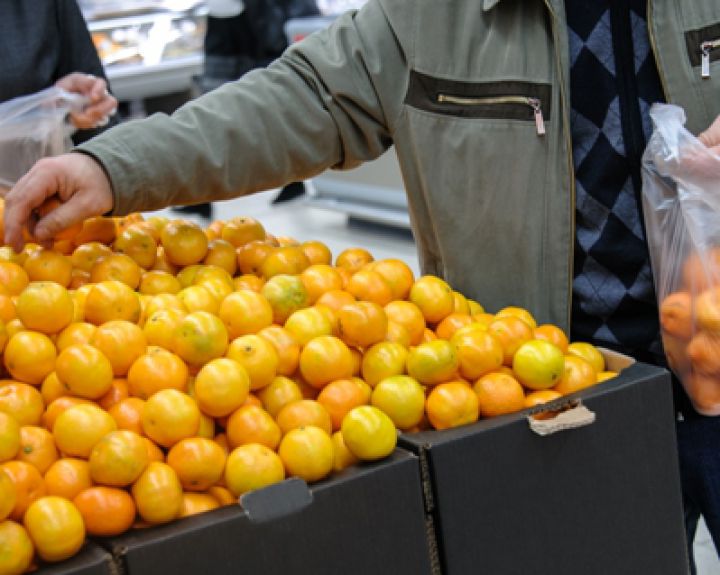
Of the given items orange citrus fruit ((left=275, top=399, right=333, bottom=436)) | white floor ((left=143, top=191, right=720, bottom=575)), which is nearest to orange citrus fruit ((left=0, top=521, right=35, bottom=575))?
orange citrus fruit ((left=275, top=399, right=333, bottom=436))

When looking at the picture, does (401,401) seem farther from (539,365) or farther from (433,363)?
(539,365)

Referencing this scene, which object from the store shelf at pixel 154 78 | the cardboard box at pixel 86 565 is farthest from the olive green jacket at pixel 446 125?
the store shelf at pixel 154 78

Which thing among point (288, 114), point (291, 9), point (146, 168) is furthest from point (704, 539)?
point (291, 9)

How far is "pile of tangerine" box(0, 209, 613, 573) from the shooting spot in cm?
115

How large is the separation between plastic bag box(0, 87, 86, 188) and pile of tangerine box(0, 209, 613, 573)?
836mm

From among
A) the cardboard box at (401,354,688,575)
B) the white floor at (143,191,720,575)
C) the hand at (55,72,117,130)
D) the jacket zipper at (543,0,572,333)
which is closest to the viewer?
the cardboard box at (401,354,688,575)

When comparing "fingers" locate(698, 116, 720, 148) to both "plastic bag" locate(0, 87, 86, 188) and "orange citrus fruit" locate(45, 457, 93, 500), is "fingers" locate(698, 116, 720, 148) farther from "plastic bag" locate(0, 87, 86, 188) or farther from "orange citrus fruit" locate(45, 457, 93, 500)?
"plastic bag" locate(0, 87, 86, 188)

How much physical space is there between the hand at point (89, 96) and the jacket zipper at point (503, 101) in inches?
51.8

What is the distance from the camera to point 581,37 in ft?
5.44

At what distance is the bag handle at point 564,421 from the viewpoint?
1.27 metres

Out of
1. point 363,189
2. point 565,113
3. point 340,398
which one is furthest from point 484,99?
point 363,189

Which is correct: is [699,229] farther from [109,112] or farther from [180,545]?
[109,112]

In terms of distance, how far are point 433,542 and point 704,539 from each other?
1.77 meters

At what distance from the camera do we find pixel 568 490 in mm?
1327
